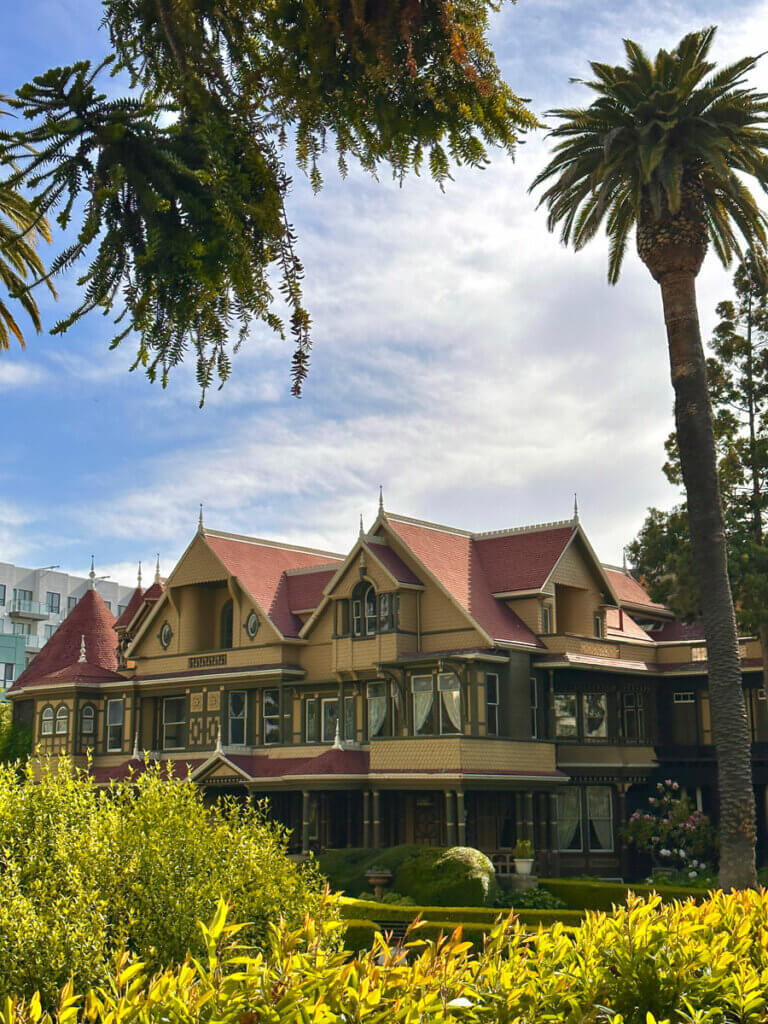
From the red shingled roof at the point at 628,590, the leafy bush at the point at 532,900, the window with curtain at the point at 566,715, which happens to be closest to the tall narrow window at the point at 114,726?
the window with curtain at the point at 566,715

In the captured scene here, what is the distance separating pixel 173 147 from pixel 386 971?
5.06 metres

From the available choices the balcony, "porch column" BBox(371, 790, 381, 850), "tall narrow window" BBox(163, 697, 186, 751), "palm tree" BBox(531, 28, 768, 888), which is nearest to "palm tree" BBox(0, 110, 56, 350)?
"palm tree" BBox(531, 28, 768, 888)

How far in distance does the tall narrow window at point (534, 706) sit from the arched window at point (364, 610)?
5.69 meters

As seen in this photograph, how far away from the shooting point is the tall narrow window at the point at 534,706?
41775 millimetres

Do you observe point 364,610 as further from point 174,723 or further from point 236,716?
point 174,723

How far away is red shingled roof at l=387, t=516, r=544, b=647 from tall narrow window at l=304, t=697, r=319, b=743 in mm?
7216

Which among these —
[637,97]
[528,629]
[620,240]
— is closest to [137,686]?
[528,629]

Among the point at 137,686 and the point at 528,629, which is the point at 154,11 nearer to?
the point at 528,629

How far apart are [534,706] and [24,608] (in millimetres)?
89406

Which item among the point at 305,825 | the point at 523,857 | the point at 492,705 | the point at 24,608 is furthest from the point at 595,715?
the point at 24,608

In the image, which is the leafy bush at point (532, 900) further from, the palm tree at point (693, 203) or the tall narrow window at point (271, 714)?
the tall narrow window at point (271, 714)

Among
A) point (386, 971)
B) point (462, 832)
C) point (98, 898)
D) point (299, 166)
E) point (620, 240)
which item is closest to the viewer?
point (386, 971)

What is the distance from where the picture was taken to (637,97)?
3186 centimetres

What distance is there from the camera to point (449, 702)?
39.8 meters
